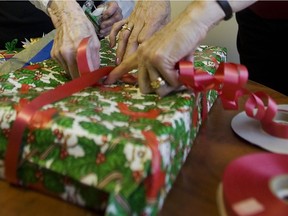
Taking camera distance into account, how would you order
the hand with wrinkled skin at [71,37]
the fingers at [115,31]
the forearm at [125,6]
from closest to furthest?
the hand with wrinkled skin at [71,37]
the fingers at [115,31]
the forearm at [125,6]

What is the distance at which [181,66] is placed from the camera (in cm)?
49

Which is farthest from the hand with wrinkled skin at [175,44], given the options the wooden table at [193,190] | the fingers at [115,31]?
the fingers at [115,31]

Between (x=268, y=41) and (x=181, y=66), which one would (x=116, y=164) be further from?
(x=268, y=41)

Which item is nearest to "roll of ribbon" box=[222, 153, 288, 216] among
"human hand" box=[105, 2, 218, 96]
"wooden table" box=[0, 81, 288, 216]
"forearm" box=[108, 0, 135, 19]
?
"wooden table" box=[0, 81, 288, 216]

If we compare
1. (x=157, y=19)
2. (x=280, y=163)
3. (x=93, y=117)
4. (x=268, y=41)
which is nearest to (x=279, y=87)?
(x=268, y=41)

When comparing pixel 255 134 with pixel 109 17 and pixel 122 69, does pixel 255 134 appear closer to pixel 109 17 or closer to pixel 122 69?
pixel 122 69

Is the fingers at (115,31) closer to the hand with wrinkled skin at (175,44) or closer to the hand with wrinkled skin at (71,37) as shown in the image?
the hand with wrinkled skin at (71,37)

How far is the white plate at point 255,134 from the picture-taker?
51 centimetres

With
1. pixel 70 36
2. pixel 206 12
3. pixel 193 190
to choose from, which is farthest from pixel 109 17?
pixel 193 190

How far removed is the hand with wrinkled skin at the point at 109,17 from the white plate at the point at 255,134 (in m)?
0.42

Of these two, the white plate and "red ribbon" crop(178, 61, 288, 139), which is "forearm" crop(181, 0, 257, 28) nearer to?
"red ribbon" crop(178, 61, 288, 139)

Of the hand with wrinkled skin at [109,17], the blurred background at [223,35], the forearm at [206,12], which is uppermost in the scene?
the forearm at [206,12]

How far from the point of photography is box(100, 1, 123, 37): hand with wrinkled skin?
87cm

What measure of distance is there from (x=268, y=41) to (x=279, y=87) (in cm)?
13
